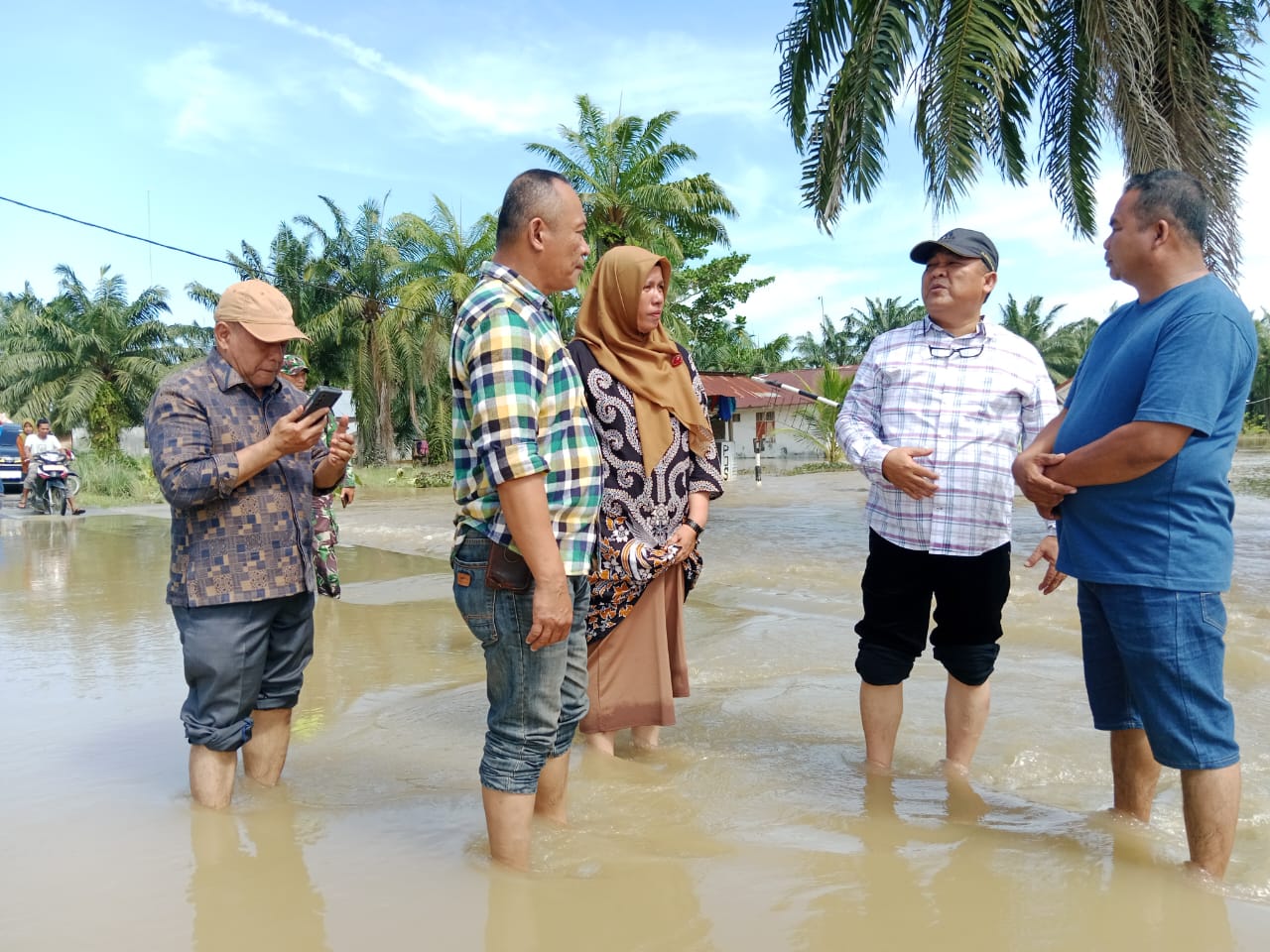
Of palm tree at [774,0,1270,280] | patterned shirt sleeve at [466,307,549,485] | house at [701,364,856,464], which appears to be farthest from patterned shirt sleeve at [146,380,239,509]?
house at [701,364,856,464]

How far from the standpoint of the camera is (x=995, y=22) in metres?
8.78

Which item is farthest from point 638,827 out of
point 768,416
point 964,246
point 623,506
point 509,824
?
point 768,416

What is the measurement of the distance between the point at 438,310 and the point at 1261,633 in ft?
102

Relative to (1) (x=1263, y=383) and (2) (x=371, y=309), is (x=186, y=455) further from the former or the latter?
(1) (x=1263, y=383)

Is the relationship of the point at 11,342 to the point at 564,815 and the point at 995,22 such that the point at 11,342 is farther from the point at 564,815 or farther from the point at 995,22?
the point at 564,815

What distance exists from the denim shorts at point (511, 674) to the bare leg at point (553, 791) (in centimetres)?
31

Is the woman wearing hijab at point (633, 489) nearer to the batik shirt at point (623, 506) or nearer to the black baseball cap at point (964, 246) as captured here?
the batik shirt at point (623, 506)

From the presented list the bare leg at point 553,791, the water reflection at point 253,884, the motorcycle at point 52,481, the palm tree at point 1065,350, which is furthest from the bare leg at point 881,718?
the palm tree at point 1065,350

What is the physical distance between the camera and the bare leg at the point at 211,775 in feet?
9.86

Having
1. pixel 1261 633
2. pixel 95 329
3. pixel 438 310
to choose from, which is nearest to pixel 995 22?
pixel 1261 633

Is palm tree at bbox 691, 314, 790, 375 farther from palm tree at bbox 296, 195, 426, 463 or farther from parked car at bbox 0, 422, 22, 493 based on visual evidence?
parked car at bbox 0, 422, 22, 493

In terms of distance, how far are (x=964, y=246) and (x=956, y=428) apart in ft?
1.94

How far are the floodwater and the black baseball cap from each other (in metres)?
1.75

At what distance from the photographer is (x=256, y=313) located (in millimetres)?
2912
